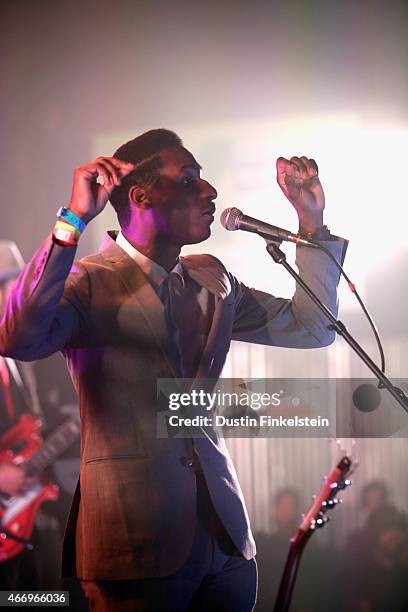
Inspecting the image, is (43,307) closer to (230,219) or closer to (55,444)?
(55,444)

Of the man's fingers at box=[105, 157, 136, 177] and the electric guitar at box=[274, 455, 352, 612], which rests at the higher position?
the man's fingers at box=[105, 157, 136, 177]

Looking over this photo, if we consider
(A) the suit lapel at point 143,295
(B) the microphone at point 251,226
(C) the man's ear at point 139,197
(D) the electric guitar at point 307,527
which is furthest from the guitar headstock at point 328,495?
(C) the man's ear at point 139,197

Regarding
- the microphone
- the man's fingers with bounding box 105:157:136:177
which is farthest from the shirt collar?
the microphone

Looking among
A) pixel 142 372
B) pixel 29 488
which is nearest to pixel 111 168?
pixel 142 372

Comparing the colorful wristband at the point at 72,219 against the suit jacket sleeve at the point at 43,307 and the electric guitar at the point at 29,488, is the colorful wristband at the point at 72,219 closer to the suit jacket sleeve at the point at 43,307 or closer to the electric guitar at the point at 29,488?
the suit jacket sleeve at the point at 43,307

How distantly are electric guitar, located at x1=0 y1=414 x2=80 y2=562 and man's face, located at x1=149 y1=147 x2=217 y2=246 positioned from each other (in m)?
0.76

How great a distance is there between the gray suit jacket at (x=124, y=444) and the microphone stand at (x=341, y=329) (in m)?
0.38

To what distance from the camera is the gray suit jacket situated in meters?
2.45

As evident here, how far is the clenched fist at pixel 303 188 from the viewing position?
2834mm

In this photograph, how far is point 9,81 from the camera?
9.53 feet

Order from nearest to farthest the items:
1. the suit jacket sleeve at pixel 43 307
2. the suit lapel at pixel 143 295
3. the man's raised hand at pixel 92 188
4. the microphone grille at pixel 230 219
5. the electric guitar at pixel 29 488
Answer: the suit jacket sleeve at pixel 43 307, the man's raised hand at pixel 92 188, the suit lapel at pixel 143 295, the electric guitar at pixel 29 488, the microphone grille at pixel 230 219

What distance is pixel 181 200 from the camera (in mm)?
2686

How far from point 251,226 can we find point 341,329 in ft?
1.67

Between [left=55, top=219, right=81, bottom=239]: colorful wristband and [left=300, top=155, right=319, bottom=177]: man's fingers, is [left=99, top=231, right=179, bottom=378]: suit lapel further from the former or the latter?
[left=300, top=155, right=319, bottom=177]: man's fingers
